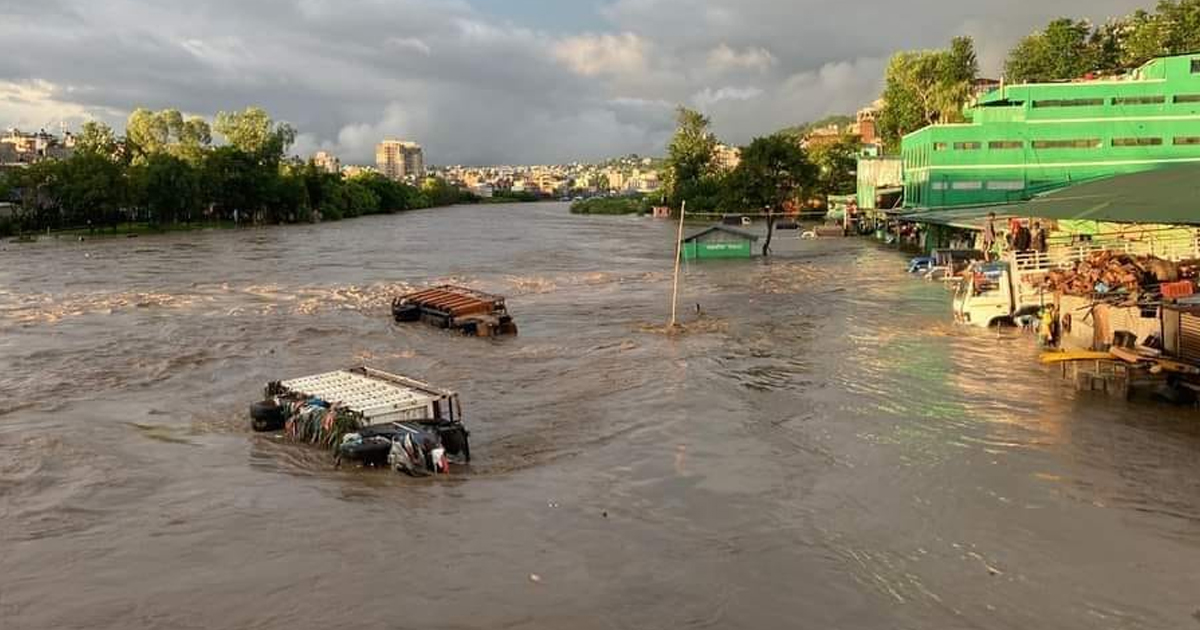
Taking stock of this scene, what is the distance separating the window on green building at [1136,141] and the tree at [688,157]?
7283 centimetres

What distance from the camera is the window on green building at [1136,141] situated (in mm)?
60188

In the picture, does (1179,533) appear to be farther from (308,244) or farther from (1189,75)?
(308,244)

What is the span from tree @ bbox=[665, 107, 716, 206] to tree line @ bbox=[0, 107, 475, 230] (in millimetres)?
46172

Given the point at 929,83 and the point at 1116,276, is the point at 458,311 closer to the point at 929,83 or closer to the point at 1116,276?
the point at 1116,276

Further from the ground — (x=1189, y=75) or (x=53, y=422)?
(x=1189, y=75)

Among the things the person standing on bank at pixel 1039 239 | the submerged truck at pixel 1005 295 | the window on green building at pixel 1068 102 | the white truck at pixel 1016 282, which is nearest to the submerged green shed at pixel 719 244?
the window on green building at pixel 1068 102

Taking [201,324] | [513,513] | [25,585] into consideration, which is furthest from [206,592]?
[201,324]

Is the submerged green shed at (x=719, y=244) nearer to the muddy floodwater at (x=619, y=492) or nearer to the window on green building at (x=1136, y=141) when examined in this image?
the window on green building at (x=1136, y=141)

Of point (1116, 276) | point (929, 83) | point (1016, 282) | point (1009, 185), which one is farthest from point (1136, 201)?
point (929, 83)

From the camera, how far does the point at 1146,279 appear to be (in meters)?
21.5

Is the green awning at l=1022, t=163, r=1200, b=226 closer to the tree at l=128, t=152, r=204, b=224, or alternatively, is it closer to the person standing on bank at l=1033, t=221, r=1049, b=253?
the person standing on bank at l=1033, t=221, r=1049, b=253

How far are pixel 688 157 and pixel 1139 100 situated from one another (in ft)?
255

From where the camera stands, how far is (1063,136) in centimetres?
6138

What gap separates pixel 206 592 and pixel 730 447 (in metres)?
8.76
